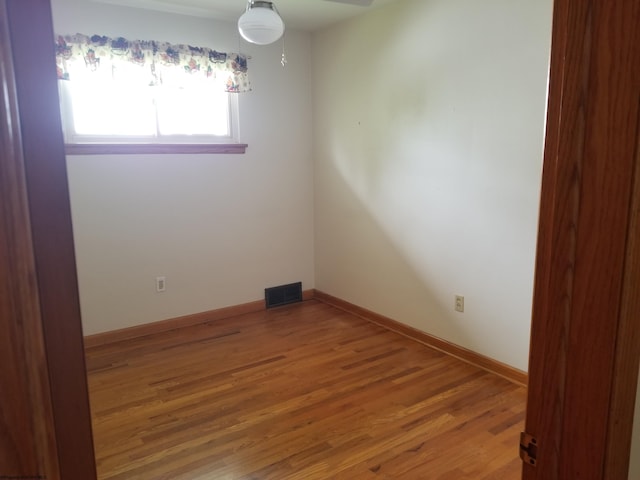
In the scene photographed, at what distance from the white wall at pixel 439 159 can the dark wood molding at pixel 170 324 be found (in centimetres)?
88

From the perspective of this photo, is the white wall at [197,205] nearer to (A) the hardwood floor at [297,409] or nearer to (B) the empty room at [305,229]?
(B) the empty room at [305,229]

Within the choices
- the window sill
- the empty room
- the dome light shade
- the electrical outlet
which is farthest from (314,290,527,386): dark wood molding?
the dome light shade

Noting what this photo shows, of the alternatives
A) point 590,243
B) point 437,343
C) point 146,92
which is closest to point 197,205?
point 146,92

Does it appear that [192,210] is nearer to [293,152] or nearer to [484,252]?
[293,152]

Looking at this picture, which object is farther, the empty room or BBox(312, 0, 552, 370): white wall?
BBox(312, 0, 552, 370): white wall

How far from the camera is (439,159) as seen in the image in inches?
121

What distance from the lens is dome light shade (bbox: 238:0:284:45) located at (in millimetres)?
2391

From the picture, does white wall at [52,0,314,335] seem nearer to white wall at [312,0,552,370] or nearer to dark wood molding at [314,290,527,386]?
white wall at [312,0,552,370]

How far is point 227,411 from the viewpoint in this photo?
2.48m

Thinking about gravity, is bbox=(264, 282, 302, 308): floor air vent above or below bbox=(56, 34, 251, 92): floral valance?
below

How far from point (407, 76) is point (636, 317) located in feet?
9.60

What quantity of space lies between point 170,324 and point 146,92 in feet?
5.90

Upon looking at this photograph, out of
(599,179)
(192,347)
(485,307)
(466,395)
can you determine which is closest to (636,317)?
(599,179)

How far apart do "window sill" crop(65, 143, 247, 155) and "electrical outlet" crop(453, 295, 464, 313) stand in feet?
6.86
